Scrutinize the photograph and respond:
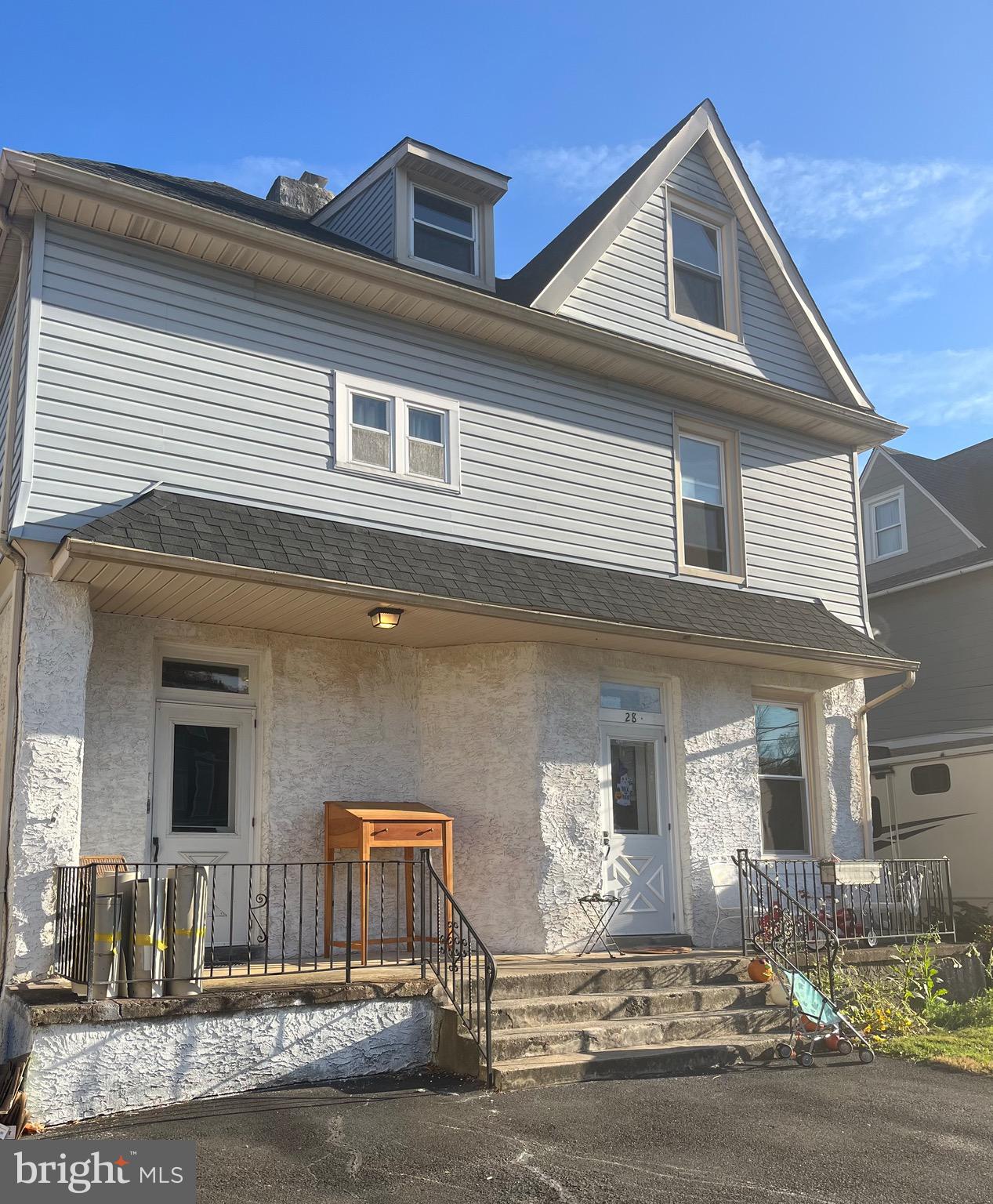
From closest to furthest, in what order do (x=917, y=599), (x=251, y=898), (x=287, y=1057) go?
(x=287, y=1057) < (x=251, y=898) < (x=917, y=599)

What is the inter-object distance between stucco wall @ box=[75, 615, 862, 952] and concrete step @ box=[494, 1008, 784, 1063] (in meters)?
2.08

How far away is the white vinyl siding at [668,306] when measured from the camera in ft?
43.4

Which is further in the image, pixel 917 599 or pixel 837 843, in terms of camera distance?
pixel 917 599

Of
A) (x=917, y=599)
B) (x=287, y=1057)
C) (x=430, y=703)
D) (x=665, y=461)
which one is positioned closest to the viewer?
(x=287, y=1057)

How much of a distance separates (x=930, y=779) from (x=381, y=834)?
8.24 meters

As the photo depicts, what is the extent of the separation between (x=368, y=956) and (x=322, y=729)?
2.08 meters

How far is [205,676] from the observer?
1074 cm

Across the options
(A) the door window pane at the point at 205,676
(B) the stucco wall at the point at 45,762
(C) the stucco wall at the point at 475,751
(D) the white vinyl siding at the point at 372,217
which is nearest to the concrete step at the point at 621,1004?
(C) the stucco wall at the point at 475,751

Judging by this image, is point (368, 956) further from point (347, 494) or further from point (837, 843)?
point (837, 843)

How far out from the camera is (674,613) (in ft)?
40.0

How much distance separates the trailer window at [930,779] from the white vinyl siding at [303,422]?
3094mm

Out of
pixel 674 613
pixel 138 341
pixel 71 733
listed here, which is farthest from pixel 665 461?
pixel 71 733

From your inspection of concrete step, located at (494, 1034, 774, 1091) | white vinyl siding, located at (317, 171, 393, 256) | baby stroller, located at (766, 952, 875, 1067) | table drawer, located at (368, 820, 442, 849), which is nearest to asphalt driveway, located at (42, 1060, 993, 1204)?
concrete step, located at (494, 1034, 774, 1091)

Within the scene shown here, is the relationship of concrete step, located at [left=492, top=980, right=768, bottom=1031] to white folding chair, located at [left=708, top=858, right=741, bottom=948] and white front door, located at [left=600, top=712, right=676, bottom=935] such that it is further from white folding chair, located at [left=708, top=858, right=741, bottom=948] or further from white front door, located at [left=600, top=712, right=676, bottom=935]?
white folding chair, located at [left=708, top=858, right=741, bottom=948]
